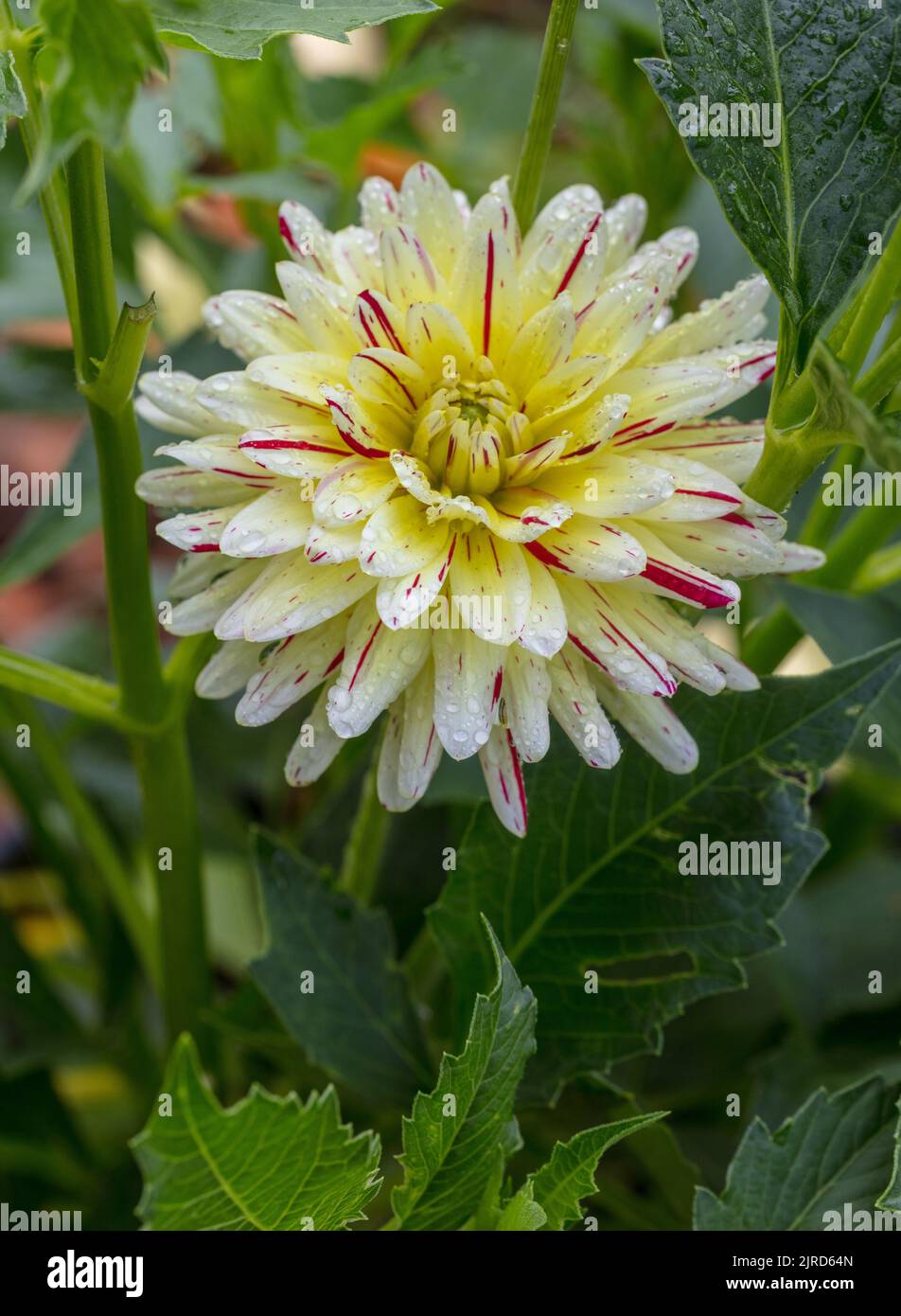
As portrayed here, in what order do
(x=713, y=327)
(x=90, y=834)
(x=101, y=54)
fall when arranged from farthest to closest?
1. (x=90, y=834)
2. (x=713, y=327)
3. (x=101, y=54)

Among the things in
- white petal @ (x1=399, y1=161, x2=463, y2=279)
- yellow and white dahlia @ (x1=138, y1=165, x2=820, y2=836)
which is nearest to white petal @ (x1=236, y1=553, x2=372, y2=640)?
yellow and white dahlia @ (x1=138, y1=165, x2=820, y2=836)

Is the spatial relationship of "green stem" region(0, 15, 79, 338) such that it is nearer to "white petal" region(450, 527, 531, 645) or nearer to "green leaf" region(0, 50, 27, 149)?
"green leaf" region(0, 50, 27, 149)

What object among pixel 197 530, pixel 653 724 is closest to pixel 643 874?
pixel 653 724

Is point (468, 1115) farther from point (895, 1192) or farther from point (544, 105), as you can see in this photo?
A: point (544, 105)

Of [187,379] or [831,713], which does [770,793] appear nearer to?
[831,713]
